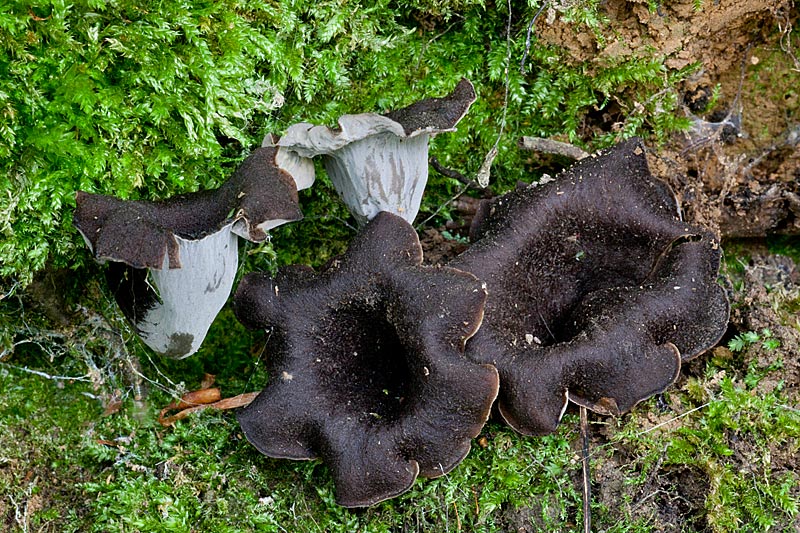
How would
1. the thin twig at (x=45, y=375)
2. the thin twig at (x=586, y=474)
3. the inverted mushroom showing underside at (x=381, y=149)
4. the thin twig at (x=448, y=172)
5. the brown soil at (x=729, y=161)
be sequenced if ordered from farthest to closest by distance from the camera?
1. the thin twig at (x=448, y=172)
2. the thin twig at (x=45, y=375)
3. the brown soil at (x=729, y=161)
4. the thin twig at (x=586, y=474)
5. the inverted mushroom showing underside at (x=381, y=149)

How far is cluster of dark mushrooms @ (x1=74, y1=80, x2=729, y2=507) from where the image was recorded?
299 centimetres

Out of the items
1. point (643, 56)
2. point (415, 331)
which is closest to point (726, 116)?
point (643, 56)

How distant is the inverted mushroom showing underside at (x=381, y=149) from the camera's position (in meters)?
2.97

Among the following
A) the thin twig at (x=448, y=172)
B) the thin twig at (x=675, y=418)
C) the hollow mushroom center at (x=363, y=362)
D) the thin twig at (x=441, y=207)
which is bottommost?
the thin twig at (x=675, y=418)

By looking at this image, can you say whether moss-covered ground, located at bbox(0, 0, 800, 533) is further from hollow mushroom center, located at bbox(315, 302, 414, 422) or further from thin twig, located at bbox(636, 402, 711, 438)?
hollow mushroom center, located at bbox(315, 302, 414, 422)

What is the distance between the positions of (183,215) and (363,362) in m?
1.07

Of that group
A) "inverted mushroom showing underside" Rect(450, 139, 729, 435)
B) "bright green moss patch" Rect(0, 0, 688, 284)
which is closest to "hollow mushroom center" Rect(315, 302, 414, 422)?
"inverted mushroom showing underside" Rect(450, 139, 729, 435)

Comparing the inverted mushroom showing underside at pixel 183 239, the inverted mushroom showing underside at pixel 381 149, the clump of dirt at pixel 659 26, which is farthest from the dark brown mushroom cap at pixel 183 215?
the clump of dirt at pixel 659 26

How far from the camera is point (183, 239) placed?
9.45ft

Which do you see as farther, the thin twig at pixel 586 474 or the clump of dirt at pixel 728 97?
the clump of dirt at pixel 728 97

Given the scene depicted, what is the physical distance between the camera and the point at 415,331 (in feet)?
10.0

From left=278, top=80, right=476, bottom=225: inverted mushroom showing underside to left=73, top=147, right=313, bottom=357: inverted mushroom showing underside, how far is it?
0.18m

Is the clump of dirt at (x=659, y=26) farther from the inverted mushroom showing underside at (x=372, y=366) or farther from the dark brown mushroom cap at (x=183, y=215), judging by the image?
the dark brown mushroom cap at (x=183, y=215)

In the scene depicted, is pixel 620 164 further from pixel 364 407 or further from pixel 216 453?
pixel 216 453
